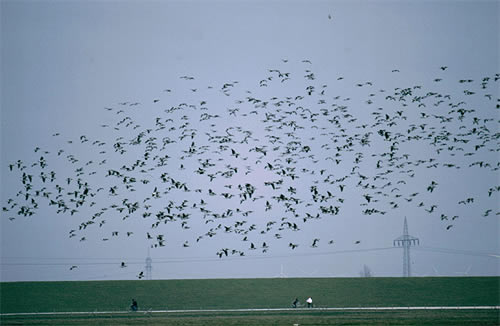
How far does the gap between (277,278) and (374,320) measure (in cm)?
4714

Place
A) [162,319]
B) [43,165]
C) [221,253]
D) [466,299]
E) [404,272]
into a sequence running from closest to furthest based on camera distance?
[221,253] → [43,165] → [162,319] → [466,299] → [404,272]

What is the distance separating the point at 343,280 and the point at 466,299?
21.6m

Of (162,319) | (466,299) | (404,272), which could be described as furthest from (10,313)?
(404,272)

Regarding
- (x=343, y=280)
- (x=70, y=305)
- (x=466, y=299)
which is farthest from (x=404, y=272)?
(x=70, y=305)

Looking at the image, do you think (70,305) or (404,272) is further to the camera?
(404,272)

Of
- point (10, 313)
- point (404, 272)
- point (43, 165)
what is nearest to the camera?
point (43, 165)

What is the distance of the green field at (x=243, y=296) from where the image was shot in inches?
2783

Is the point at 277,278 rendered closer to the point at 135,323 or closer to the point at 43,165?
the point at 135,323

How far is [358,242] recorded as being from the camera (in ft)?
211

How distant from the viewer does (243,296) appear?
95312 millimetres

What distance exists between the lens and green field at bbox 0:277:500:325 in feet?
232

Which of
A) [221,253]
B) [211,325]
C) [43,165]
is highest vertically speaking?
[43,165]

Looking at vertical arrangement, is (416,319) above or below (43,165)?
below

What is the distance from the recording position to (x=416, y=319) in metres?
62.2
